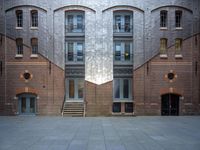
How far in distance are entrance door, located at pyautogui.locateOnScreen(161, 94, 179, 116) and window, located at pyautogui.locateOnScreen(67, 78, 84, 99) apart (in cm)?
818

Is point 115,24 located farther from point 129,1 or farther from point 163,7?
point 163,7

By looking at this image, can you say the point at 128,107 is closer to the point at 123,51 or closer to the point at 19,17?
the point at 123,51

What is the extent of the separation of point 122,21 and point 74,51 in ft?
18.6

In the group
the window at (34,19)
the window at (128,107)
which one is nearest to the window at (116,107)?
the window at (128,107)

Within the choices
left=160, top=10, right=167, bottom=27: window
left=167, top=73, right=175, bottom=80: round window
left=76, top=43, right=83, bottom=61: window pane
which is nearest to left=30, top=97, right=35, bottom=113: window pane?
left=76, top=43, right=83, bottom=61: window pane

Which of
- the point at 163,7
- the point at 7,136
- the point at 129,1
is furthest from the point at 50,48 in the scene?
the point at 7,136

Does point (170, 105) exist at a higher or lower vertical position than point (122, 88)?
lower

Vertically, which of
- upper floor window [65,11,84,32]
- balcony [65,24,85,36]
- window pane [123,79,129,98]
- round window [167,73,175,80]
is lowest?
window pane [123,79,129,98]

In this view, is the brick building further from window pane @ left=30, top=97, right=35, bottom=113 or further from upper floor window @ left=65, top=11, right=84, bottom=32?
upper floor window @ left=65, top=11, right=84, bottom=32

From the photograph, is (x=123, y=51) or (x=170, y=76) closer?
(x=170, y=76)

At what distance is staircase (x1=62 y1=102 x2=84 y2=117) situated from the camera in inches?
1096

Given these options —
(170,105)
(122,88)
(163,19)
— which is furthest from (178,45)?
(122,88)

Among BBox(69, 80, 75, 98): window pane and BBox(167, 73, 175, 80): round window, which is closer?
BBox(167, 73, 175, 80): round window

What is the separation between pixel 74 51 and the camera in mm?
28859
